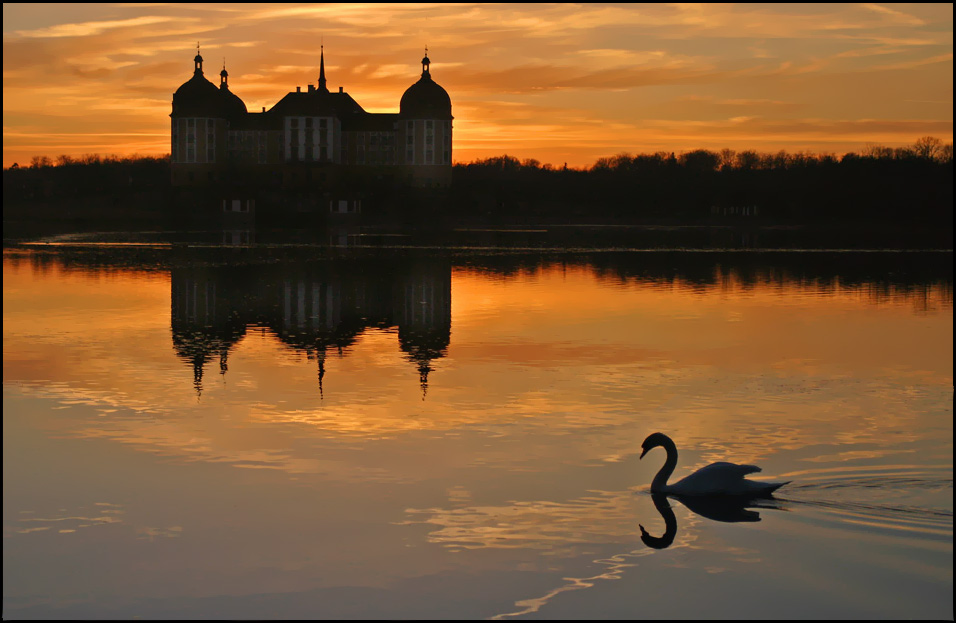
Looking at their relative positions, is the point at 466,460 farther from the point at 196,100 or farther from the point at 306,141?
the point at 196,100

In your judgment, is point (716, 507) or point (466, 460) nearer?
point (716, 507)

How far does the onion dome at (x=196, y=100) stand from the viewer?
4422 inches

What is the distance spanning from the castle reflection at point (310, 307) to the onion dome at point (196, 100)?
259 ft

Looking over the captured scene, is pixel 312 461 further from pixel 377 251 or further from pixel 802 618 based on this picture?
pixel 377 251

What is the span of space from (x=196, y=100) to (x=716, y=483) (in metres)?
108

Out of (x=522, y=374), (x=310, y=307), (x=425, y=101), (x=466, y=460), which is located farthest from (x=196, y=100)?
(x=466, y=460)

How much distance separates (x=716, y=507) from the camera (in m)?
9.82

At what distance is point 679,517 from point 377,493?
2.45m

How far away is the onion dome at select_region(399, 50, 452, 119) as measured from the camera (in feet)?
368

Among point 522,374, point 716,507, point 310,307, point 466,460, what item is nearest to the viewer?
point 716,507

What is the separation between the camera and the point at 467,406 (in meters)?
13.9

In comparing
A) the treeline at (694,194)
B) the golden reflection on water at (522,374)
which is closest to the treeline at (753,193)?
the treeline at (694,194)

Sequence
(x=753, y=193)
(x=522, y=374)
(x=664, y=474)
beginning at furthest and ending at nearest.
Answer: (x=753, y=193) → (x=522, y=374) → (x=664, y=474)

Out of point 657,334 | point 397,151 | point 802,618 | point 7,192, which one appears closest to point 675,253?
point 657,334
